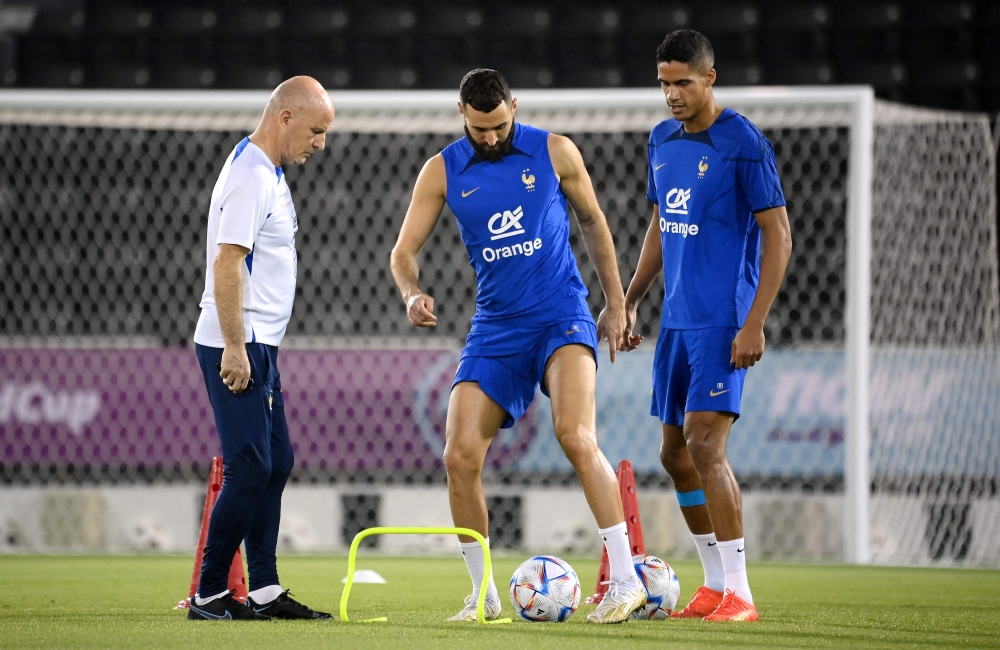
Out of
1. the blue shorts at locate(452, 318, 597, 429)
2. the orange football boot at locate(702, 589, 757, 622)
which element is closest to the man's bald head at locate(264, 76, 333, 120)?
the blue shorts at locate(452, 318, 597, 429)

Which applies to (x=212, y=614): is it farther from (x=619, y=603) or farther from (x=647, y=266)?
(x=647, y=266)

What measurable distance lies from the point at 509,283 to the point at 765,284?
2.76ft

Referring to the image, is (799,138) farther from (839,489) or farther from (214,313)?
(214,313)

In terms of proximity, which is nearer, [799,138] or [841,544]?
[841,544]

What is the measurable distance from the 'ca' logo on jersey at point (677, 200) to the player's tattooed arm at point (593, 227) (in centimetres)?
27

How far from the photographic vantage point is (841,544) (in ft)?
25.8

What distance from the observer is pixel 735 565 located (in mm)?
3971

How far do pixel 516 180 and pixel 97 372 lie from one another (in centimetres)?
468

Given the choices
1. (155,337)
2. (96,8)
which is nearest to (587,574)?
(155,337)

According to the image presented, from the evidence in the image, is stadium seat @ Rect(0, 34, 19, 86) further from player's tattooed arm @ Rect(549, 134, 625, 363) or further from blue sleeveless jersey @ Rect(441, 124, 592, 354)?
player's tattooed arm @ Rect(549, 134, 625, 363)

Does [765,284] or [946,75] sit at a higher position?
[946,75]

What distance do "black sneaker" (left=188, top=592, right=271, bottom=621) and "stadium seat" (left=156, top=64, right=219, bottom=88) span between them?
8677 mm

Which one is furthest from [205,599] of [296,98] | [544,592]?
[296,98]

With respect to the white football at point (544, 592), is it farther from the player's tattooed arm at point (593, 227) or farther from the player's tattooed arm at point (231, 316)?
the player's tattooed arm at point (231, 316)
